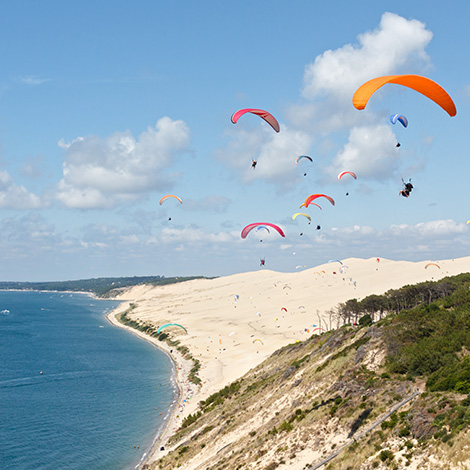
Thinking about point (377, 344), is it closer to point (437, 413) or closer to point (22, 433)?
point (437, 413)

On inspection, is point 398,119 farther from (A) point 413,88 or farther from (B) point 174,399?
(B) point 174,399

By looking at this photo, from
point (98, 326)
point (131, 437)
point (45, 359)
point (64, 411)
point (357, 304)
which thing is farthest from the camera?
point (98, 326)

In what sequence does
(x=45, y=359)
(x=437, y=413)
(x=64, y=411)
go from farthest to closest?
(x=45, y=359), (x=64, y=411), (x=437, y=413)

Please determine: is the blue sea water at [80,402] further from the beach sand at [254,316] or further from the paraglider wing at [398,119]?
the paraglider wing at [398,119]

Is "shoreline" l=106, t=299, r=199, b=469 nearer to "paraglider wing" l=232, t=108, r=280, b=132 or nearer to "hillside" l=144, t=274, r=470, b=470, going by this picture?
"hillside" l=144, t=274, r=470, b=470

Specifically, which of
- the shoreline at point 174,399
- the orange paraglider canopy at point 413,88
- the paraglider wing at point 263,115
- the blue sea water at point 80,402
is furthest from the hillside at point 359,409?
the paraglider wing at point 263,115

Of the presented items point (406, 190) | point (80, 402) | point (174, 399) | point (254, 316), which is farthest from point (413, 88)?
point (254, 316)

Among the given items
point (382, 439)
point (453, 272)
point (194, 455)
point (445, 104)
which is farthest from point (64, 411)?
point (453, 272)
